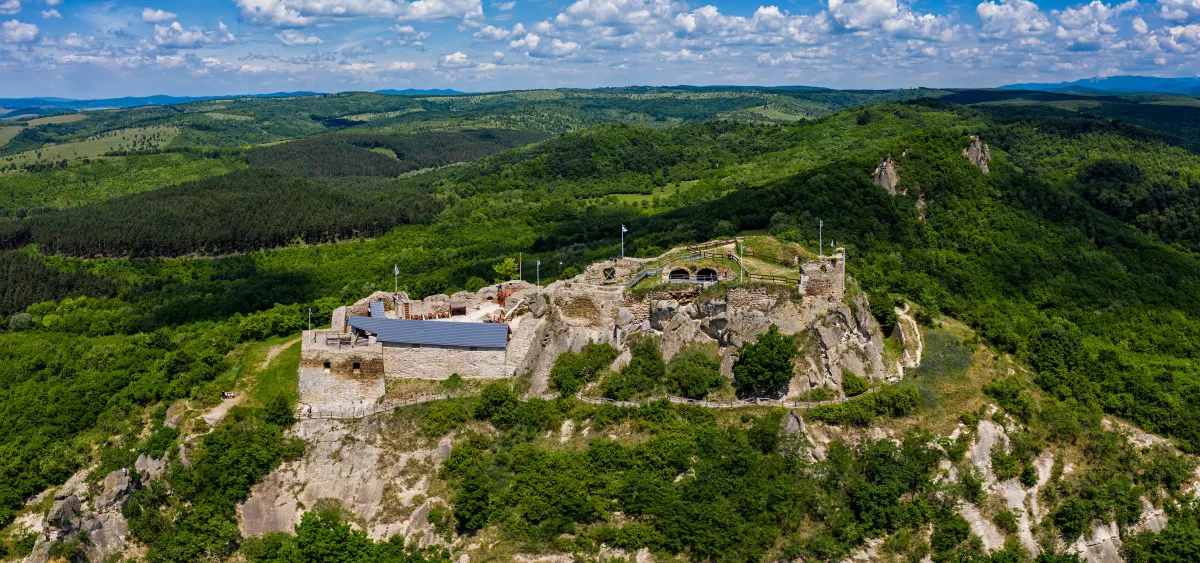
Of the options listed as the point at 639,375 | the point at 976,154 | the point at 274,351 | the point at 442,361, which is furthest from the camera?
the point at 976,154

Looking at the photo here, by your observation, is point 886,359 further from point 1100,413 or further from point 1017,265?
point 1017,265

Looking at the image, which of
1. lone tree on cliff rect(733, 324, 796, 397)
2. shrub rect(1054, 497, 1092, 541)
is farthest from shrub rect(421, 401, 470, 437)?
shrub rect(1054, 497, 1092, 541)

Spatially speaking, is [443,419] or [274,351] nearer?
[443,419]

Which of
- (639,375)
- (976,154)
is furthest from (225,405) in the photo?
(976,154)

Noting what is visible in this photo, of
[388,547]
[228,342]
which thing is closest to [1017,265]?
[388,547]

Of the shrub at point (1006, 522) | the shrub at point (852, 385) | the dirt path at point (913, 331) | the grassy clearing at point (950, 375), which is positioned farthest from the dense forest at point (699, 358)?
the shrub at point (1006, 522)

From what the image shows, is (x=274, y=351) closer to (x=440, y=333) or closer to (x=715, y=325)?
(x=440, y=333)

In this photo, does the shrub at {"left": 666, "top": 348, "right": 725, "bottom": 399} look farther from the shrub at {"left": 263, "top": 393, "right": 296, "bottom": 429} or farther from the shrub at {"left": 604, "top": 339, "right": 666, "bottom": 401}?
the shrub at {"left": 263, "top": 393, "right": 296, "bottom": 429}
